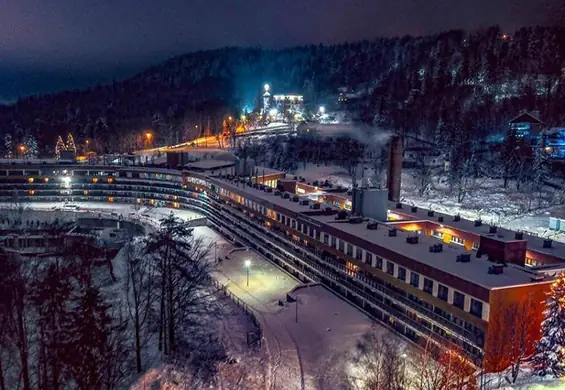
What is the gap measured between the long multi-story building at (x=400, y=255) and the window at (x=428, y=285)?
0.06m

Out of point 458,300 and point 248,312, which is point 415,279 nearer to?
point 458,300

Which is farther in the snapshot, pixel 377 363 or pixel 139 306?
pixel 139 306

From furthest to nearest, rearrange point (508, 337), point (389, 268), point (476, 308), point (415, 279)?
point (389, 268)
point (415, 279)
point (476, 308)
point (508, 337)

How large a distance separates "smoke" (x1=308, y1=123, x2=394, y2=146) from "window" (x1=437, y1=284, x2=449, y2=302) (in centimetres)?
9122

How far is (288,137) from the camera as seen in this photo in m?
126

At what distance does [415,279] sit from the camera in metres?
31.9

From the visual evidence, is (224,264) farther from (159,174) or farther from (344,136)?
(344,136)

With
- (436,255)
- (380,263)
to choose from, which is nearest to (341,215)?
(380,263)

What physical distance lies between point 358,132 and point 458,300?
104 meters

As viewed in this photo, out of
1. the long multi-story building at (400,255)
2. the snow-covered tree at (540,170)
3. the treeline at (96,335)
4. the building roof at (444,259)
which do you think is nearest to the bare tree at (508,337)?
the long multi-story building at (400,255)

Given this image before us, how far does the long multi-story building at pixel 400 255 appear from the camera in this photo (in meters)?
27.7

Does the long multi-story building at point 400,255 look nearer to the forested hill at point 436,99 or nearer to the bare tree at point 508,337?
the bare tree at point 508,337

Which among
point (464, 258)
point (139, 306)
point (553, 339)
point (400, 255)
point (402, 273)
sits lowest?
point (139, 306)

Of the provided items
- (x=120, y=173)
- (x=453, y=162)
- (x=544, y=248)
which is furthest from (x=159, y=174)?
(x=544, y=248)
